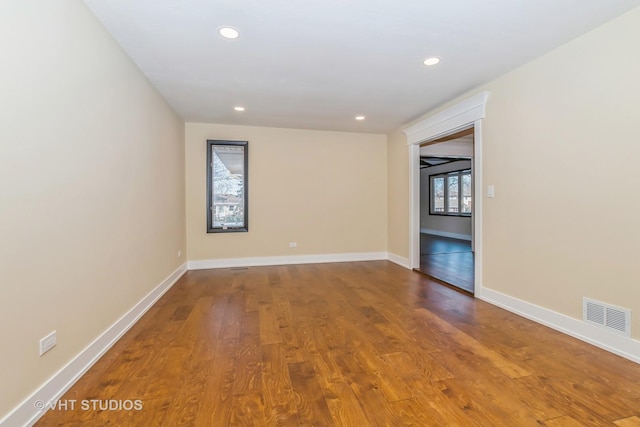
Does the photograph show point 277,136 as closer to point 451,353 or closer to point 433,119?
point 433,119

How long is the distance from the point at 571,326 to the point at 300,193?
3998 mm

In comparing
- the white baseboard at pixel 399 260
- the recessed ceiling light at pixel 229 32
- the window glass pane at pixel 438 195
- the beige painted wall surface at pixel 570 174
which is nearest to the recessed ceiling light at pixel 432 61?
the beige painted wall surface at pixel 570 174

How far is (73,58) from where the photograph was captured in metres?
1.76

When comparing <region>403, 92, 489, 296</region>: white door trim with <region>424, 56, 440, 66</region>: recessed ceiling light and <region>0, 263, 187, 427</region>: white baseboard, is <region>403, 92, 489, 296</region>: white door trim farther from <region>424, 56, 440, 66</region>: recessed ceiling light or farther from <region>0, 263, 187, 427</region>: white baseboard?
<region>0, 263, 187, 427</region>: white baseboard

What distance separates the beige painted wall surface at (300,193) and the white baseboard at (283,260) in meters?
0.08

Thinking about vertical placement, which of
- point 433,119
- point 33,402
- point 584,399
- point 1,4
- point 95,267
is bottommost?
point 584,399

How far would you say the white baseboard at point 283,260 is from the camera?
4836mm

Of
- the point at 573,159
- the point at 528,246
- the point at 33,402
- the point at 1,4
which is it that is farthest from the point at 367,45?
the point at 33,402

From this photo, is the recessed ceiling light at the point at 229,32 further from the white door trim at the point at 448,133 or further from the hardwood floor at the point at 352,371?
the white door trim at the point at 448,133

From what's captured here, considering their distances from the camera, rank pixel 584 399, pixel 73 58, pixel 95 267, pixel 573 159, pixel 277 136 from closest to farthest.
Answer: pixel 584 399 → pixel 73 58 → pixel 95 267 → pixel 573 159 → pixel 277 136

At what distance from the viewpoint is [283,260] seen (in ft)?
16.8

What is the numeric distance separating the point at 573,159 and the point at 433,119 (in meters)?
1.96

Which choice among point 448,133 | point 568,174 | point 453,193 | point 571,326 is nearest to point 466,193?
point 453,193

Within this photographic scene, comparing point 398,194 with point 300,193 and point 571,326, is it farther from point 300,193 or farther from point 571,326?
point 571,326
